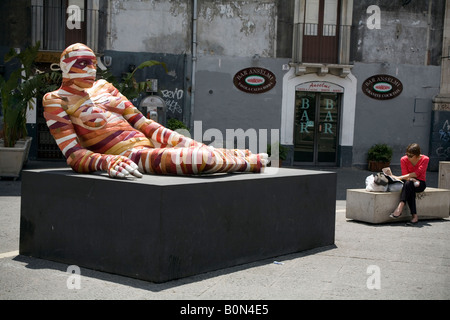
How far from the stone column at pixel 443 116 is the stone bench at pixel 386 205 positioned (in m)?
12.0

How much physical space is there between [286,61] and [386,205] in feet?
39.3

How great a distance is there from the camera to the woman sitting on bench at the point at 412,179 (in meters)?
8.72

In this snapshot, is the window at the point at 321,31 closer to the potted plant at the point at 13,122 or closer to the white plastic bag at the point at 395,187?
the potted plant at the point at 13,122

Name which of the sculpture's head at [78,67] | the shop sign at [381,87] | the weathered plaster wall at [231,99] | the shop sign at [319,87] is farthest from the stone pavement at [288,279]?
the shop sign at [381,87]

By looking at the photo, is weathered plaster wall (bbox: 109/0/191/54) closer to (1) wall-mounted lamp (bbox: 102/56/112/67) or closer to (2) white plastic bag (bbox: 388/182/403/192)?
(1) wall-mounted lamp (bbox: 102/56/112/67)

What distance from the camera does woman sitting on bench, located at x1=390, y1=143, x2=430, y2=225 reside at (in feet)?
28.6

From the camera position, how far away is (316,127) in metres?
20.5

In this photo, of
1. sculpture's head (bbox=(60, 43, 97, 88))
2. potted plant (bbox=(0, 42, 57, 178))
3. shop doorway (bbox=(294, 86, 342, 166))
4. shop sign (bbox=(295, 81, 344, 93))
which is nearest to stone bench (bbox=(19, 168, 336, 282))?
sculpture's head (bbox=(60, 43, 97, 88))

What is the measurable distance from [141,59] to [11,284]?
14.9m

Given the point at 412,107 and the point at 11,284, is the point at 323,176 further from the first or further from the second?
the point at 412,107

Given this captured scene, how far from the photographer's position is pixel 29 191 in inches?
227

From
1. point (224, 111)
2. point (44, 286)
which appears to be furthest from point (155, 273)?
point (224, 111)

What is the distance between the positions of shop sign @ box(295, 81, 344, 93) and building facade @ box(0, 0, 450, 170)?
32 mm

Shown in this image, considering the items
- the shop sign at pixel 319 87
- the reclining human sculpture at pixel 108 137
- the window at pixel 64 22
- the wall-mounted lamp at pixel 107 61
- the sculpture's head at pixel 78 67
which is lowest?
the reclining human sculpture at pixel 108 137
